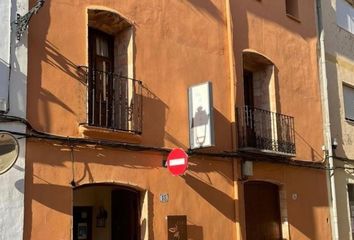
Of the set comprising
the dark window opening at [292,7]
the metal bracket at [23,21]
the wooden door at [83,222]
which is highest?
the dark window opening at [292,7]

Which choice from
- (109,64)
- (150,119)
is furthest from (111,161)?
(109,64)

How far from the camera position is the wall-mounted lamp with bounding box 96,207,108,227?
11.1 metres

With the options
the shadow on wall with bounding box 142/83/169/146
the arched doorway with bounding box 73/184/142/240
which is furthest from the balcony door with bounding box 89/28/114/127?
the arched doorway with bounding box 73/184/142/240

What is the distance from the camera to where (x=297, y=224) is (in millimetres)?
12773

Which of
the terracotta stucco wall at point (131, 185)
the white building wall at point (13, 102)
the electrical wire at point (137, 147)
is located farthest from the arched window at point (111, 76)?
the white building wall at point (13, 102)

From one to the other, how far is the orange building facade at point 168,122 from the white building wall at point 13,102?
0.44 feet

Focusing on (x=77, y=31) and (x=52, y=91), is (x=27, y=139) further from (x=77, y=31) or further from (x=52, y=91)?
(x=77, y=31)

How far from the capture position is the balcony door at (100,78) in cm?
923

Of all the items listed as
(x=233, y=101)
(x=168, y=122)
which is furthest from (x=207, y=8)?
(x=168, y=122)

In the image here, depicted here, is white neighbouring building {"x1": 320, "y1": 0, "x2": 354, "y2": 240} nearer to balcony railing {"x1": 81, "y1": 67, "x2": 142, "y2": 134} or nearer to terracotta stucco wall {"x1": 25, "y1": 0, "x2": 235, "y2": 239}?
Result: terracotta stucco wall {"x1": 25, "y1": 0, "x2": 235, "y2": 239}

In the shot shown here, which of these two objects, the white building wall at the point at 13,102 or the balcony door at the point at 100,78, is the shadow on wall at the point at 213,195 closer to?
the balcony door at the point at 100,78

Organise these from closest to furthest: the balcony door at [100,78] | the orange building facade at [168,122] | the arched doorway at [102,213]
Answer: the orange building facade at [168,122]
the balcony door at [100,78]
the arched doorway at [102,213]

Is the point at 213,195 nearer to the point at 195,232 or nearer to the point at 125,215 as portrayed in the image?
the point at 195,232

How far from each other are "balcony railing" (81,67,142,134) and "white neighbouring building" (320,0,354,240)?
266 inches
